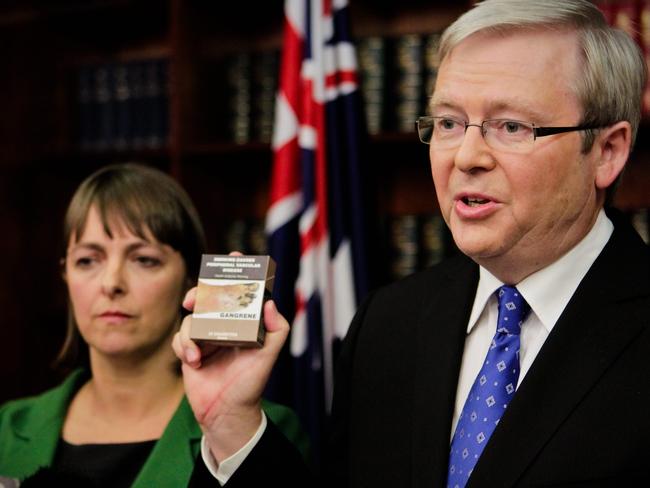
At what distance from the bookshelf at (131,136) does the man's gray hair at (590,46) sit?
1.44 m

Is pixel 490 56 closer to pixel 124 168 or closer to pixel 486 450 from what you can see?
pixel 486 450

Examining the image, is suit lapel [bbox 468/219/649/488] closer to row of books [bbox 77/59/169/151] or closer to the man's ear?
the man's ear

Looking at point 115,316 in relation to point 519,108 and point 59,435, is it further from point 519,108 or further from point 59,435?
point 519,108

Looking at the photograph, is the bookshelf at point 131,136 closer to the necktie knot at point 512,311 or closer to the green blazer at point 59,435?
the green blazer at point 59,435

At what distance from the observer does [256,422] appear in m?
1.44

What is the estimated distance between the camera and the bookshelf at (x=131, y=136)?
2963 millimetres

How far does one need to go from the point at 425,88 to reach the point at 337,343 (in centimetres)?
91

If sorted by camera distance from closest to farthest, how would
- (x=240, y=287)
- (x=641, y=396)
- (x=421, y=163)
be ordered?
1. (x=641, y=396)
2. (x=240, y=287)
3. (x=421, y=163)

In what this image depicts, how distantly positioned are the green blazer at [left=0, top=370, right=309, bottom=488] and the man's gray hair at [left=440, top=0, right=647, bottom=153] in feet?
2.95

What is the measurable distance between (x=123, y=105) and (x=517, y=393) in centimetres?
236

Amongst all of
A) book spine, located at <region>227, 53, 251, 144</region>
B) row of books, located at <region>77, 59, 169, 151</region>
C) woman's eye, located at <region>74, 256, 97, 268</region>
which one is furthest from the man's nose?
row of books, located at <region>77, 59, 169, 151</region>

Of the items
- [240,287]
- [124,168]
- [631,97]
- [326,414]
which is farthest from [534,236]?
[326,414]

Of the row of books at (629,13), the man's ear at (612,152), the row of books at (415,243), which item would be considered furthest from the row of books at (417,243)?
the man's ear at (612,152)

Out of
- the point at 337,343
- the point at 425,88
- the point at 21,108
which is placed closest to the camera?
the point at 337,343
